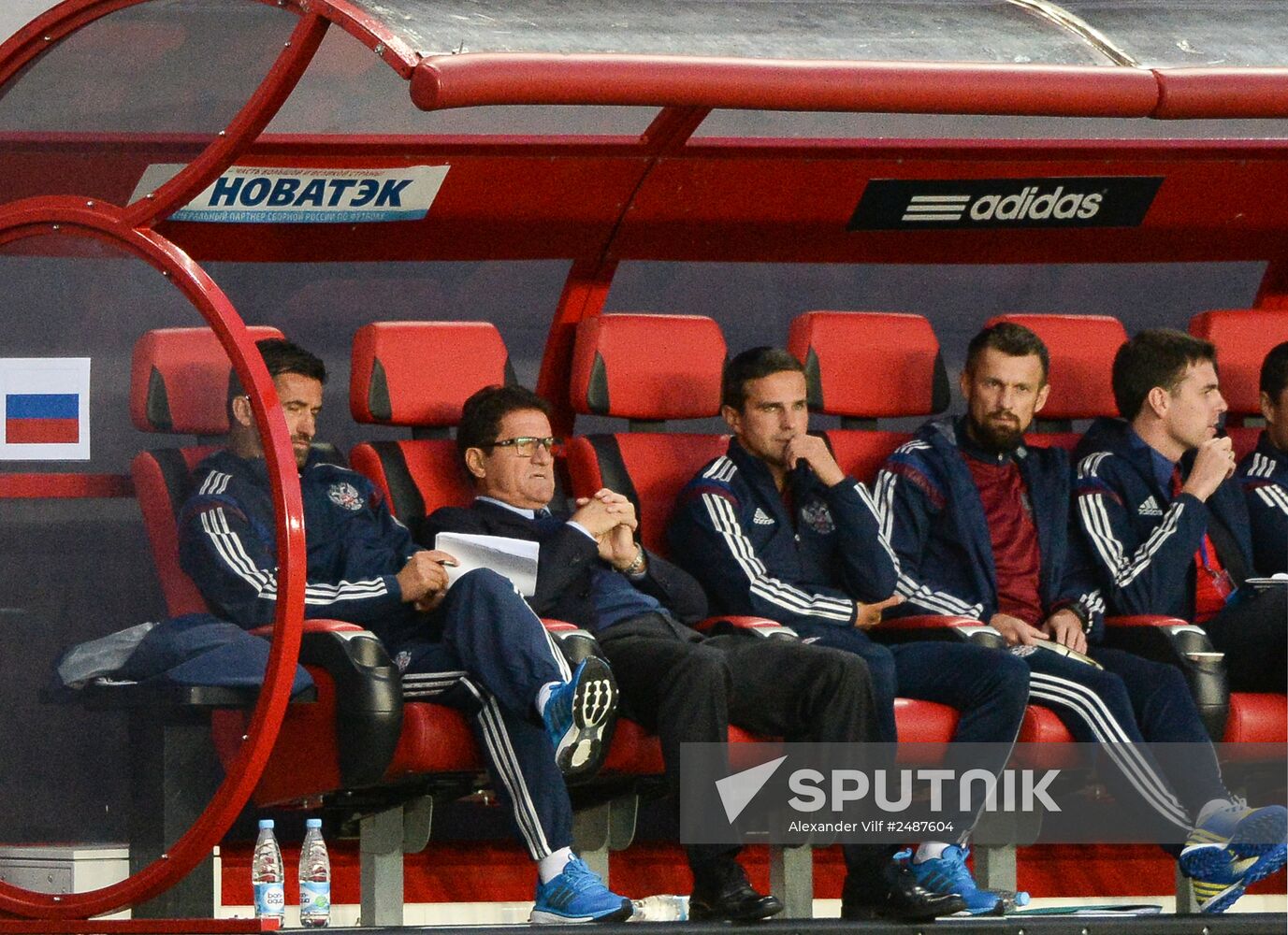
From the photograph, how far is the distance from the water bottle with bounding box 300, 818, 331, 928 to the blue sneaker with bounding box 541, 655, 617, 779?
556mm

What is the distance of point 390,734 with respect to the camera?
4.58m

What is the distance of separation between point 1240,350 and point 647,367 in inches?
71.1

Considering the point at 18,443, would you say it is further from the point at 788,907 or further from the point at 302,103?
the point at 788,907

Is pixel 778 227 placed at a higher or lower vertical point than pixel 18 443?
higher

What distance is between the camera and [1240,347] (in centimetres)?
636

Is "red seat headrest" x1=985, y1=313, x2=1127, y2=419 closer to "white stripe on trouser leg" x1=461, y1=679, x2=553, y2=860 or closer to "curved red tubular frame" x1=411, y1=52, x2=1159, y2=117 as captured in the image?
"curved red tubular frame" x1=411, y1=52, x2=1159, y2=117

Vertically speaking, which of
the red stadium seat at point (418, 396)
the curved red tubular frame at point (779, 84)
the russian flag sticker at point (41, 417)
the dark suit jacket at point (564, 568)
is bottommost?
the dark suit jacket at point (564, 568)

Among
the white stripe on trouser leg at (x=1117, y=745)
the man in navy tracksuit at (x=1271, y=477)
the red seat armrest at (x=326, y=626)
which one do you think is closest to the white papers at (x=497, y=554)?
the red seat armrest at (x=326, y=626)

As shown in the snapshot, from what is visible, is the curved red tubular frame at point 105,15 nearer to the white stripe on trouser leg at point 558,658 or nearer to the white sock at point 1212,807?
the white stripe on trouser leg at point 558,658

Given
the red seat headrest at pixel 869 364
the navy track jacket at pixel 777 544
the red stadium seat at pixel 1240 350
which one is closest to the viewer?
the navy track jacket at pixel 777 544

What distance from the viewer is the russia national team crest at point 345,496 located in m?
5.11

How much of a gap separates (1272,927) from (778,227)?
252cm

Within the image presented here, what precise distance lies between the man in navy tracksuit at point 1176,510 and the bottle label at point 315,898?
7.09 ft

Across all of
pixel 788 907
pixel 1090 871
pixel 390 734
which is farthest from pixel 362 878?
pixel 1090 871
